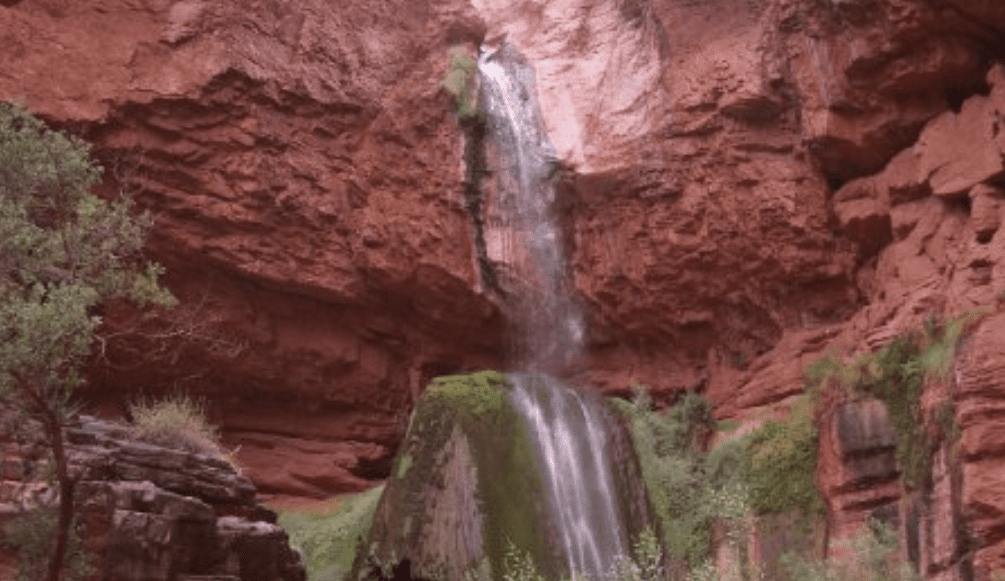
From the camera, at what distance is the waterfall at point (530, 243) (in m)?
22.8

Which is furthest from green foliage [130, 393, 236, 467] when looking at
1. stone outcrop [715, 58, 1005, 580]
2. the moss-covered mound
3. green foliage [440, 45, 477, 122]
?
green foliage [440, 45, 477, 122]

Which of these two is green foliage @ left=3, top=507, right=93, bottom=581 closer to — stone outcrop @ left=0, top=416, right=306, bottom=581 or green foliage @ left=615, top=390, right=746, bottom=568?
stone outcrop @ left=0, top=416, right=306, bottom=581

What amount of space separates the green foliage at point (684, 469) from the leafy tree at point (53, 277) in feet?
33.4

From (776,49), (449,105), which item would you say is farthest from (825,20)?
(449,105)

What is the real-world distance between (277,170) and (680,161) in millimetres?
8106

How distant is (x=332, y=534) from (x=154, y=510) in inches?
290

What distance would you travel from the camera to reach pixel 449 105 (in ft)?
74.9

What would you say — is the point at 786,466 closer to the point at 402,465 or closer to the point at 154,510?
the point at 402,465

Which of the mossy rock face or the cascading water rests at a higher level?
the cascading water

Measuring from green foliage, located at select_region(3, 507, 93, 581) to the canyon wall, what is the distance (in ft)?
26.5

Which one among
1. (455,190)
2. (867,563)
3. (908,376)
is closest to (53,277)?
(867,563)

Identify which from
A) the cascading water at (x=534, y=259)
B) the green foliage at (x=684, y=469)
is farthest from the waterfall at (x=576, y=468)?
the green foliage at (x=684, y=469)

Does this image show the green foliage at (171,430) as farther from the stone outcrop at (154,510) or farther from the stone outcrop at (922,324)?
the stone outcrop at (922,324)

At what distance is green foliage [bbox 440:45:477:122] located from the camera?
75.0 ft
